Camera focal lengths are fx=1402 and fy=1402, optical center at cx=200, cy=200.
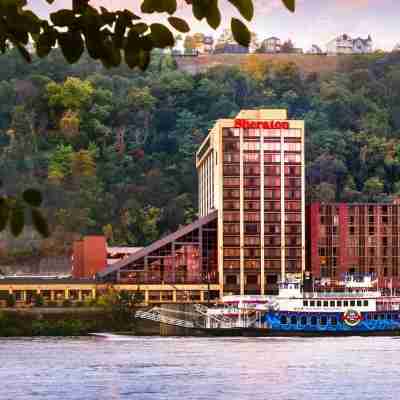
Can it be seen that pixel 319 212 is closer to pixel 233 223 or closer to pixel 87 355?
pixel 233 223

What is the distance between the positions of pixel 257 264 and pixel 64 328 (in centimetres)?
2791

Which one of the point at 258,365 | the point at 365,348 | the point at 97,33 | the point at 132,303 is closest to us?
the point at 97,33

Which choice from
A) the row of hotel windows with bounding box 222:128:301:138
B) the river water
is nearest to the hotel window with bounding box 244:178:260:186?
the row of hotel windows with bounding box 222:128:301:138

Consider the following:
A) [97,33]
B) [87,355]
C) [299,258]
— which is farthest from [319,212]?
[97,33]

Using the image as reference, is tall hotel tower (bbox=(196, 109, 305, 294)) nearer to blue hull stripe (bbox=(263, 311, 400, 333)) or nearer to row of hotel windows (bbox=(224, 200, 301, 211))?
row of hotel windows (bbox=(224, 200, 301, 211))

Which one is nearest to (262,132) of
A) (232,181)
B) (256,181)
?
(256,181)

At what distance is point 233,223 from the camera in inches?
6393

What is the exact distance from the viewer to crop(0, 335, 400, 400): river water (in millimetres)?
63969

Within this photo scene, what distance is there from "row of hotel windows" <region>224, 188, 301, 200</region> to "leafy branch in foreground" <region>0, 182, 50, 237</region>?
15264 cm

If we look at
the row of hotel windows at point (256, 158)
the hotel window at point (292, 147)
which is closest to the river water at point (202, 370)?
the row of hotel windows at point (256, 158)

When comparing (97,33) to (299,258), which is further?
(299,258)

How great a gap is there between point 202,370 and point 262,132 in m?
82.5

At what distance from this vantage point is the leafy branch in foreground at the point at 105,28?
8273 millimetres

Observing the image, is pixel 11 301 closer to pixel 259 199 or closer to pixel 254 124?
pixel 259 199
